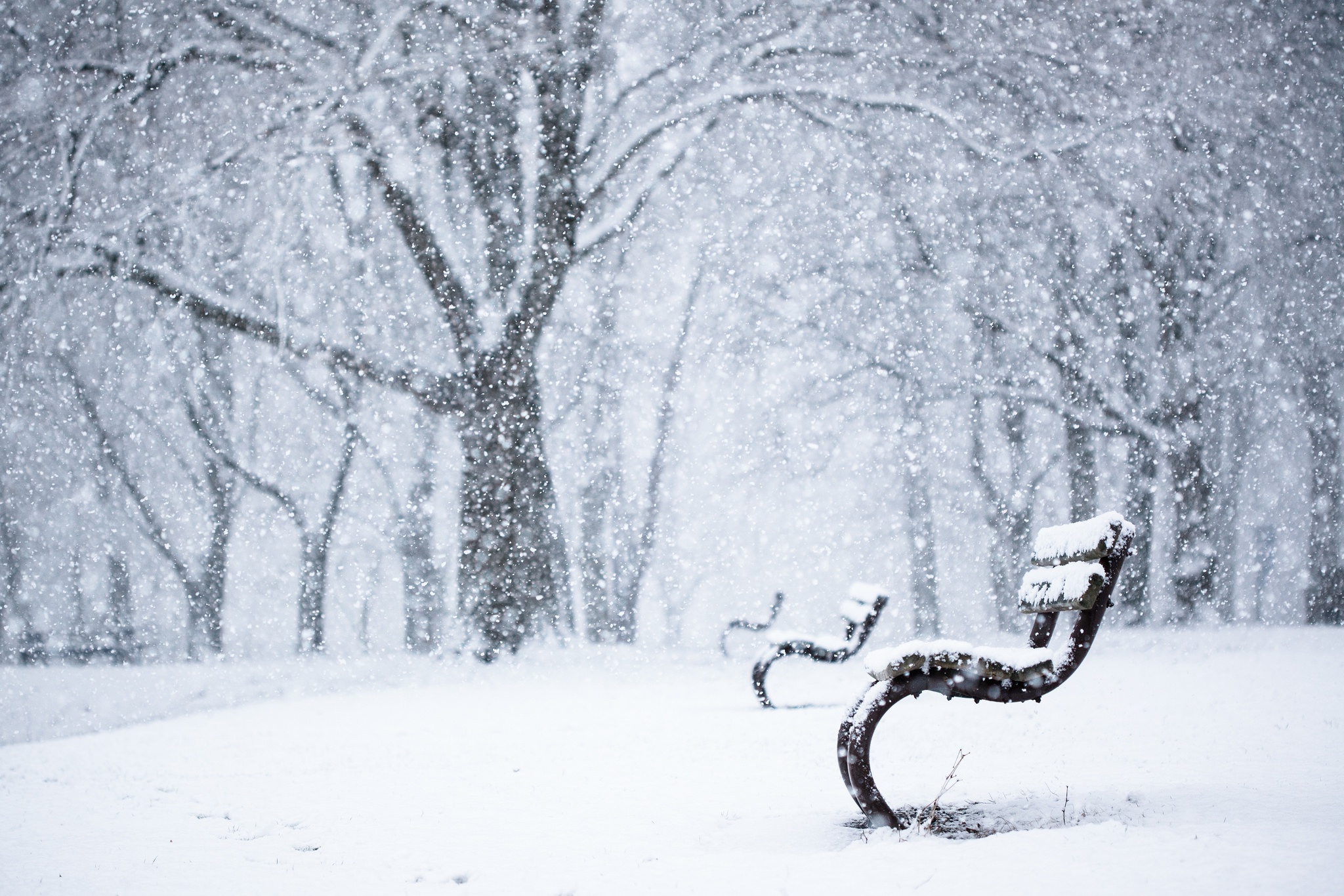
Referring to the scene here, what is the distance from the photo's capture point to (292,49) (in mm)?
11086

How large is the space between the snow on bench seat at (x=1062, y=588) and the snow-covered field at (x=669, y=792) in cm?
75

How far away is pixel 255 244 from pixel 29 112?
2.90 metres

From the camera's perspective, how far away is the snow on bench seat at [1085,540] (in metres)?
3.96

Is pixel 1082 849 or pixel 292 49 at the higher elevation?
pixel 292 49

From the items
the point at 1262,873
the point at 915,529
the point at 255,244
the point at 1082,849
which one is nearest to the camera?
the point at 1262,873

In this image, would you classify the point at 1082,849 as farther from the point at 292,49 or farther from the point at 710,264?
the point at 710,264

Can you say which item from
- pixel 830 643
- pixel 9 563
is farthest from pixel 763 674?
pixel 9 563

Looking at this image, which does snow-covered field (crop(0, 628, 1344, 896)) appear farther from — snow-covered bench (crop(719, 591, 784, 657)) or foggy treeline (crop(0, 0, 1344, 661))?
foggy treeline (crop(0, 0, 1344, 661))

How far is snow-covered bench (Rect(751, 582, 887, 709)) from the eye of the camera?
7.69 meters

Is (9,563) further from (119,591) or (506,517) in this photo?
(506,517)

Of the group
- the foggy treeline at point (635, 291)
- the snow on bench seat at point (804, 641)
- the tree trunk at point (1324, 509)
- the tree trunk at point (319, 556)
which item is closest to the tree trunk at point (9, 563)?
the foggy treeline at point (635, 291)

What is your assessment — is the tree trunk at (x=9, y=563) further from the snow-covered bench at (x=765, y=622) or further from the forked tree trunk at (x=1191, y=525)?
the forked tree trunk at (x=1191, y=525)

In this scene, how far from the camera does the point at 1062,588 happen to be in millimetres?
4113

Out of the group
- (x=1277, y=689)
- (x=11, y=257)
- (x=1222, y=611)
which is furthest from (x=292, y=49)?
(x=1222, y=611)
